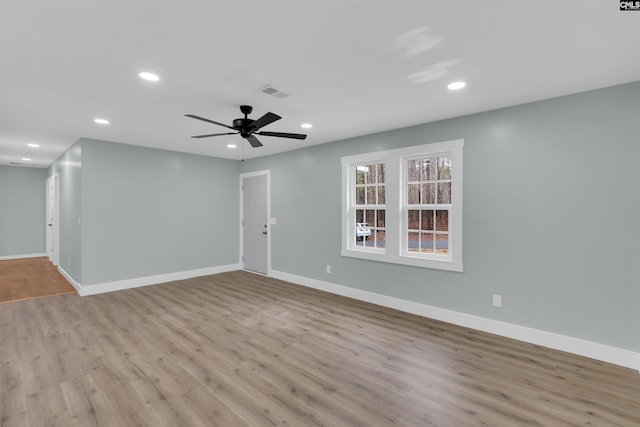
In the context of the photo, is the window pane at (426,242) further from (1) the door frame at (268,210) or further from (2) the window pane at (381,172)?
(1) the door frame at (268,210)

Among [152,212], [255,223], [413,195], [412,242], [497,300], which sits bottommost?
[497,300]

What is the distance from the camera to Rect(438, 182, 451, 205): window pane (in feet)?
12.9

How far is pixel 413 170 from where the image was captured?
169 inches

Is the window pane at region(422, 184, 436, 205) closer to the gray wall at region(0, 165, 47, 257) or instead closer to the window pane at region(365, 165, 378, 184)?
the window pane at region(365, 165, 378, 184)

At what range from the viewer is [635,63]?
240 cm

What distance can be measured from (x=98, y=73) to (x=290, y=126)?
222 cm

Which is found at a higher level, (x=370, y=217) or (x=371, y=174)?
(x=371, y=174)

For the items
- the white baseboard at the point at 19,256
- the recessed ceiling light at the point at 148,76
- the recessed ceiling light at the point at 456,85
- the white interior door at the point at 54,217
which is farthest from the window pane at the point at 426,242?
the white baseboard at the point at 19,256

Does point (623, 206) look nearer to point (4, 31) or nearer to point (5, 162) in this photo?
point (4, 31)

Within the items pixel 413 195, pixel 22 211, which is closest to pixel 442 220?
pixel 413 195

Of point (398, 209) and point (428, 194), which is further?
point (398, 209)

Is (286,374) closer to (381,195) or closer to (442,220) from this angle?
(442,220)

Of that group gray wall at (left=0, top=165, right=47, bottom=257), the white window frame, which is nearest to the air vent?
the white window frame

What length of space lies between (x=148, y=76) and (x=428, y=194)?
3.47m
